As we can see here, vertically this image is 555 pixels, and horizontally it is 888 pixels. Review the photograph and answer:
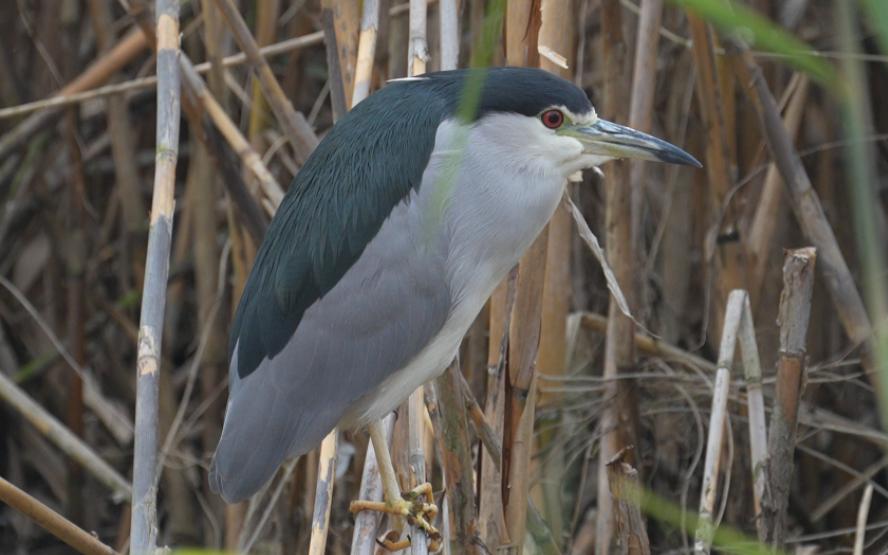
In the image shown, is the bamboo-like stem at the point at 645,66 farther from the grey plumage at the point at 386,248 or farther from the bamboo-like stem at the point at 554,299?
the grey plumage at the point at 386,248

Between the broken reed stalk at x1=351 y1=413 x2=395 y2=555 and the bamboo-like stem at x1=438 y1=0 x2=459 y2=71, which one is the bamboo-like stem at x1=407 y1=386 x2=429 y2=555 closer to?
the broken reed stalk at x1=351 y1=413 x2=395 y2=555

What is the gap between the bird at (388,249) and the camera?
1634 mm

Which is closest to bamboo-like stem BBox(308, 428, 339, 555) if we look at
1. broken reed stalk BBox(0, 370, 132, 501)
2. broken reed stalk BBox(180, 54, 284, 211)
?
broken reed stalk BBox(180, 54, 284, 211)

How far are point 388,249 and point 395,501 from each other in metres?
0.38

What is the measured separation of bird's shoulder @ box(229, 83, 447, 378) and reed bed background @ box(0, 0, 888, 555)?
11 centimetres

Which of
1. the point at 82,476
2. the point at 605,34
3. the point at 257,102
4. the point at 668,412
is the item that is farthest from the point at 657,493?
the point at 82,476

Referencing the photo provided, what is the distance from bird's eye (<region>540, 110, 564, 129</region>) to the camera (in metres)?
1.63

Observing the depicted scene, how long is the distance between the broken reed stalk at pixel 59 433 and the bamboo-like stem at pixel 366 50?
1361mm

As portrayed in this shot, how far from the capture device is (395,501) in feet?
5.63

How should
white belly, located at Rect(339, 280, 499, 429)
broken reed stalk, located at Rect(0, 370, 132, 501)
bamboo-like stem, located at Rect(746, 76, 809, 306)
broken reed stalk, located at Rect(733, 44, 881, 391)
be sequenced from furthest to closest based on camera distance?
broken reed stalk, located at Rect(0, 370, 132, 501), bamboo-like stem, located at Rect(746, 76, 809, 306), broken reed stalk, located at Rect(733, 44, 881, 391), white belly, located at Rect(339, 280, 499, 429)

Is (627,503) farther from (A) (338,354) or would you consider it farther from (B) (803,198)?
(B) (803,198)

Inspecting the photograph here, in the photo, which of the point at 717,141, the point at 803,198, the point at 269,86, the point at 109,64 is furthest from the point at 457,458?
the point at 109,64

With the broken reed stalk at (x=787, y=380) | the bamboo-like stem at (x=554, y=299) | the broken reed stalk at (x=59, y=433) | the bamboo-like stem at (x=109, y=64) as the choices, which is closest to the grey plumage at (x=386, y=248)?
the bamboo-like stem at (x=554, y=299)

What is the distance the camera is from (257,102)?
2547 mm
